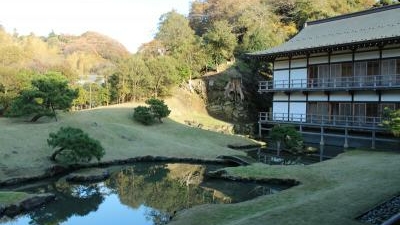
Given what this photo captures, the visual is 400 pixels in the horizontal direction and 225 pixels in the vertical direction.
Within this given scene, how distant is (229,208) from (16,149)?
559 inches

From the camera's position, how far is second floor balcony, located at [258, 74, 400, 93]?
2731 centimetres

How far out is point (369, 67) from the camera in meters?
28.9

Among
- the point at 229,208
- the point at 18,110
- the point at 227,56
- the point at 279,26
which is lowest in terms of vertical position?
the point at 229,208

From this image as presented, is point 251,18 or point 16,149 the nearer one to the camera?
point 16,149

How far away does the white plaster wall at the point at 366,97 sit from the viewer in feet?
93.1

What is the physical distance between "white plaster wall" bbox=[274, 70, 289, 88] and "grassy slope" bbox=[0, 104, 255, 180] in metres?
5.97

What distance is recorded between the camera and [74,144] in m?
20.1

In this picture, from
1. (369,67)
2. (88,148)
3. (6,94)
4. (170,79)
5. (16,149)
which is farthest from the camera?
(170,79)

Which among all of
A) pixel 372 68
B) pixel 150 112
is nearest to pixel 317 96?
pixel 372 68

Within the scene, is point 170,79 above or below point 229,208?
above

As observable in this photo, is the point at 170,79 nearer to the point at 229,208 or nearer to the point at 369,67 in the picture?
the point at 369,67

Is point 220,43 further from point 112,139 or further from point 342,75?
point 112,139

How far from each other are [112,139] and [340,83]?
688 inches

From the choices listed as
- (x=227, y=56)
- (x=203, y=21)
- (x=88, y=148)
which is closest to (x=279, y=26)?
(x=227, y=56)
